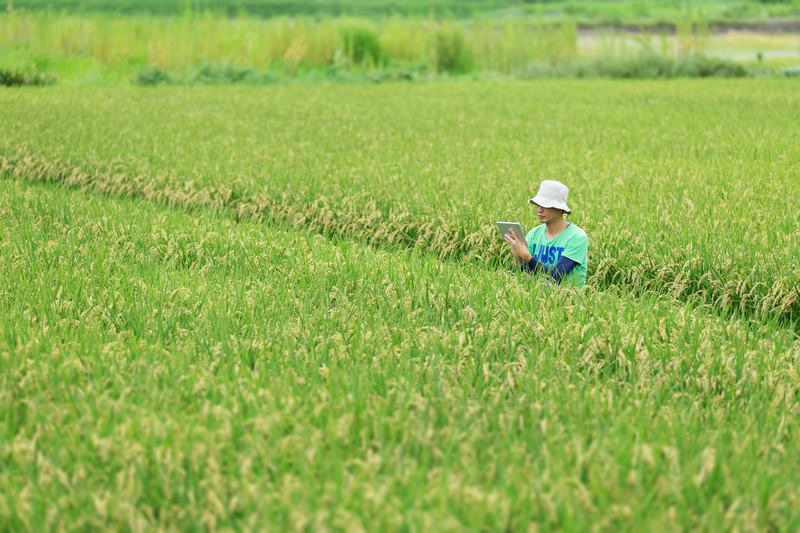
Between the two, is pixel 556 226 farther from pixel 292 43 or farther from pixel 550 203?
pixel 292 43

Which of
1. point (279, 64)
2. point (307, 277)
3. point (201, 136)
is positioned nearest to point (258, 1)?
point (279, 64)

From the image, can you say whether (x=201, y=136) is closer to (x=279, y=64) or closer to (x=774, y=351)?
(x=774, y=351)

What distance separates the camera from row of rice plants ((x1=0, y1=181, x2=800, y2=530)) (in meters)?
2.66

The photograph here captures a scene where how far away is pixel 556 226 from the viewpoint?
5398mm

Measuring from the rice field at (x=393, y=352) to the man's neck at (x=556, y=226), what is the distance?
343 mm

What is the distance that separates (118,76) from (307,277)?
1958cm

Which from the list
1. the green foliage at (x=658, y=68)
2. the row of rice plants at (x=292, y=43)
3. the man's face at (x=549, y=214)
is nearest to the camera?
the man's face at (x=549, y=214)

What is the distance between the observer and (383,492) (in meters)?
2.53

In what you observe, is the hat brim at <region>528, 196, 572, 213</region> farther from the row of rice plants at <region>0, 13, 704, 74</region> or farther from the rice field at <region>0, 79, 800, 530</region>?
the row of rice plants at <region>0, 13, 704, 74</region>

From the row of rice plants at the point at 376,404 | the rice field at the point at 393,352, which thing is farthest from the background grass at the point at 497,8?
the row of rice plants at the point at 376,404

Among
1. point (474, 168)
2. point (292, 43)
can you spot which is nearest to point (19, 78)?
point (292, 43)

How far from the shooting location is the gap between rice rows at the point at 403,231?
536cm

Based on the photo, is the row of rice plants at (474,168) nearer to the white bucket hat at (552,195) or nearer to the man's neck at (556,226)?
the man's neck at (556,226)

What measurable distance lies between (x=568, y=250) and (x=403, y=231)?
6.35 feet
